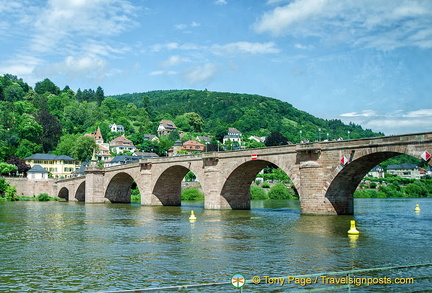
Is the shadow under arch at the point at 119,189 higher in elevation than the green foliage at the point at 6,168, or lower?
lower

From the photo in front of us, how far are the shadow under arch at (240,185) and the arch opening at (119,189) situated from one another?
27.9 m

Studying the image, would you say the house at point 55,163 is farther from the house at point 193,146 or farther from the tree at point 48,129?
the house at point 193,146

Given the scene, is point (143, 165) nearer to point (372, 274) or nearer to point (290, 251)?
point (290, 251)

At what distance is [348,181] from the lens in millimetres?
39656

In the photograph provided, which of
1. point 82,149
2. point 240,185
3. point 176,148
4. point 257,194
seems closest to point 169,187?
point 240,185

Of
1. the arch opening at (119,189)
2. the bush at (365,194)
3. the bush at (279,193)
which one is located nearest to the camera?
the arch opening at (119,189)

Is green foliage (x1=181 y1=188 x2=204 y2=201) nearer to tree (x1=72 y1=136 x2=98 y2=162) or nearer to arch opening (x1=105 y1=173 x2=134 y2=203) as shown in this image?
arch opening (x1=105 y1=173 x2=134 y2=203)

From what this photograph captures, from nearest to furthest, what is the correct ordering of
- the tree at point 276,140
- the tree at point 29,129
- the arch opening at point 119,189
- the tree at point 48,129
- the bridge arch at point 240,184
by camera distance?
1. the bridge arch at point 240,184
2. the arch opening at point 119,189
3. the tree at point 276,140
4. the tree at point 29,129
5. the tree at point 48,129

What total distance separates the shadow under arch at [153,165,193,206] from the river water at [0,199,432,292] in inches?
1031

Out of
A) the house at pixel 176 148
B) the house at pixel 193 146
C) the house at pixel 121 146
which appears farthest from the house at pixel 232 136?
the house at pixel 121 146

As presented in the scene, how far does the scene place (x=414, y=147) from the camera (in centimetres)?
3241

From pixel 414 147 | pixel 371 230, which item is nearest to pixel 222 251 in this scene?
pixel 371 230

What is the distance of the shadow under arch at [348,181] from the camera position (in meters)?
37.3

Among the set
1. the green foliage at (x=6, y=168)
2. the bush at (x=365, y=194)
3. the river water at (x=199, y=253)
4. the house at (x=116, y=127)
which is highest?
the house at (x=116, y=127)
